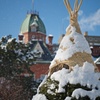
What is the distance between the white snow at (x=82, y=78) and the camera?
305 inches

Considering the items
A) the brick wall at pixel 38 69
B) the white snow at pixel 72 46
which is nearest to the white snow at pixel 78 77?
the white snow at pixel 72 46

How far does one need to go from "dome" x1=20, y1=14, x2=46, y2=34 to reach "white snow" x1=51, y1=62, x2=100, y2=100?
50547mm

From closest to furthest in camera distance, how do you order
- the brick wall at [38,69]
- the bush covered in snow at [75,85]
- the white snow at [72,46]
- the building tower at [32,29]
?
the bush covered in snow at [75,85] < the white snow at [72,46] < the brick wall at [38,69] < the building tower at [32,29]

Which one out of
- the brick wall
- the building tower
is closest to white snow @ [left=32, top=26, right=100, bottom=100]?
the brick wall

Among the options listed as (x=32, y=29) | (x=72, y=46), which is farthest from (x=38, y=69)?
(x=32, y=29)

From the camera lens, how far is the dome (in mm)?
59156

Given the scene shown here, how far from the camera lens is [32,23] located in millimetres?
59812

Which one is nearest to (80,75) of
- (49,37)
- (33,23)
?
(49,37)

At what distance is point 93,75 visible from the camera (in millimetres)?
8016

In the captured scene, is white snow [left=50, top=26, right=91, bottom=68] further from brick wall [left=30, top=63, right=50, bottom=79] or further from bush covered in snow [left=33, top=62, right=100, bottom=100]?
brick wall [left=30, top=63, right=50, bottom=79]

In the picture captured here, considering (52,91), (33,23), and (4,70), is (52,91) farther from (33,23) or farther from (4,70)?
(33,23)

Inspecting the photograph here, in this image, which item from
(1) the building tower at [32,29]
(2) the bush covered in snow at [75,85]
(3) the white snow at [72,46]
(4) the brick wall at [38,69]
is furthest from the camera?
(1) the building tower at [32,29]

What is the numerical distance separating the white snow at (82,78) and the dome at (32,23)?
5055 centimetres

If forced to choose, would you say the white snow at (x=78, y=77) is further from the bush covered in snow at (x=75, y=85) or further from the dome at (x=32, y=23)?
the dome at (x=32, y=23)
